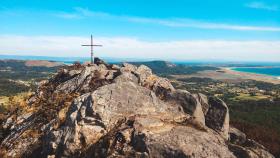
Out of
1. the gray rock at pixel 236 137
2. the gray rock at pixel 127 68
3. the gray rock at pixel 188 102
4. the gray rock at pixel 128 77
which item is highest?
the gray rock at pixel 127 68

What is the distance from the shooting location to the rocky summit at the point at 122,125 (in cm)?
2580

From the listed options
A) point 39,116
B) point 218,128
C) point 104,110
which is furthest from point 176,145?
point 39,116

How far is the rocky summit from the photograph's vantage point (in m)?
25.8

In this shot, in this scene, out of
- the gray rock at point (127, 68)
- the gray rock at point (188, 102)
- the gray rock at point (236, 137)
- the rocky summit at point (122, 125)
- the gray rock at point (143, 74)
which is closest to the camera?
the rocky summit at point (122, 125)

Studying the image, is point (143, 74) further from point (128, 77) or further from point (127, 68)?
point (128, 77)

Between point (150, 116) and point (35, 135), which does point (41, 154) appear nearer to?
point (35, 135)

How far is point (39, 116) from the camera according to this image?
37062mm

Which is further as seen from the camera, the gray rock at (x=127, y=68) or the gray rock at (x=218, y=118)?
the gray rock at (x=127, y=68)

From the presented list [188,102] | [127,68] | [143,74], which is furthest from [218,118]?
[127,68]

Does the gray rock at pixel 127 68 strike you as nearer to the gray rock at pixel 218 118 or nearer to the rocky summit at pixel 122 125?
the rocky summit at pixel 122 125

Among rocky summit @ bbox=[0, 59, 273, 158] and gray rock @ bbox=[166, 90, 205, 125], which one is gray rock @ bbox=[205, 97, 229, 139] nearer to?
rocky summit @ bbox=[0, 59, 273, 158]

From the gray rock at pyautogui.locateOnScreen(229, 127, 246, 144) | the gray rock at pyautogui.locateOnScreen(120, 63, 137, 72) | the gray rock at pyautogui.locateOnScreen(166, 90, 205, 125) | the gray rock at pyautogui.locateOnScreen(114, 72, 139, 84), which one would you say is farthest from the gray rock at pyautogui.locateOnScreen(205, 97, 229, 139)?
the gray rock at pyautogui.locateOnScreen(120, 63, 137, 72)

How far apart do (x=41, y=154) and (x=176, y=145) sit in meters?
14.3

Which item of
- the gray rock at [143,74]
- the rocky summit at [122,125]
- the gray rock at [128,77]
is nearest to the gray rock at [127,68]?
the gray rock at [143,74]
